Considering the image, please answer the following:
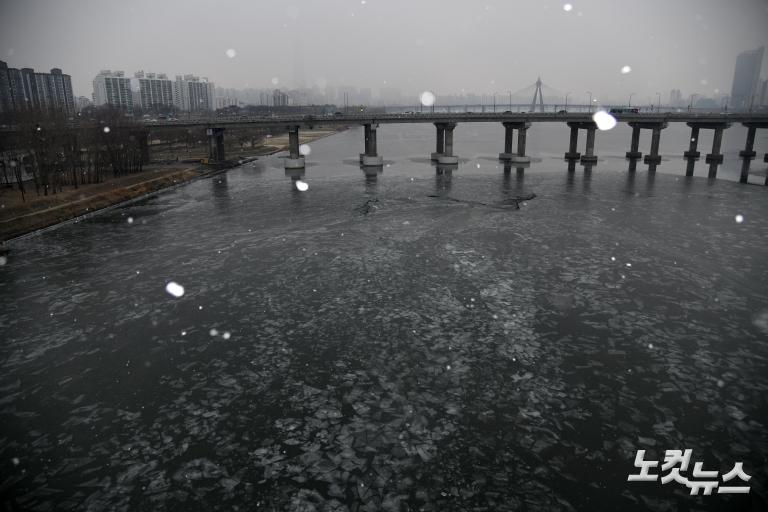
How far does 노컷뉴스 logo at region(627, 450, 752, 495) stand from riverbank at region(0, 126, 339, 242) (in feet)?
146

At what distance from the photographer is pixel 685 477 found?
12.9 metres

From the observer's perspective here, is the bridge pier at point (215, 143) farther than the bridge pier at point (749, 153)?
Yes

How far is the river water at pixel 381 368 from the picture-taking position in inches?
504

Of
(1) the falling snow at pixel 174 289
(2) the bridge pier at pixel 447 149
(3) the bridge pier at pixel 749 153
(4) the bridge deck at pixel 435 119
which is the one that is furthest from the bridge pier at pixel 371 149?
(1) the falling snow at pixel 174 289

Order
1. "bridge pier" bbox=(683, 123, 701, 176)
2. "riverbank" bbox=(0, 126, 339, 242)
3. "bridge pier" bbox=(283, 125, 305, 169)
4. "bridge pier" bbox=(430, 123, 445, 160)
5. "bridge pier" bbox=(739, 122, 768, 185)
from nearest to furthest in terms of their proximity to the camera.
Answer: "riverbank" bbox=(0, 126, 339, 242)
"bridge pier" bbox=(283, 125, 305, 169)
"bridge pier" bbox=(739, 122, 768, 185)
"bridge pier" bbox=(683, 123, 701, 176)
"bridge pier" bbox=(430, 123, 445, 160)

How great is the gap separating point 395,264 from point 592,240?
52.3 feet

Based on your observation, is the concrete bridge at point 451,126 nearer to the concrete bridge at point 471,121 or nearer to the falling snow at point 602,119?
the concrete bridge at point 471,121

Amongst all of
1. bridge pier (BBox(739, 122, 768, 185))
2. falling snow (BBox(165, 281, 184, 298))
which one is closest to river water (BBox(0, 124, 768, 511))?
falling snow (BBox(165, 281, 184, 298))

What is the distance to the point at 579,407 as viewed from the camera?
51.8ft

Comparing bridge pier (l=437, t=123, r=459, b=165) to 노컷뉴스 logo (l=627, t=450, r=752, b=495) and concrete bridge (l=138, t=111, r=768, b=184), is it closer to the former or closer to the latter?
concrete bridge (l=138, t=111, r=768, b=184)

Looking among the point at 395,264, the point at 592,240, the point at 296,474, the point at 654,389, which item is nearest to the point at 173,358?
the point at 296,474

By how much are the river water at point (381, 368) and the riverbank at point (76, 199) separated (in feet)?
12.3

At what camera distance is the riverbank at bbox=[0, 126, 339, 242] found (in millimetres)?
41281

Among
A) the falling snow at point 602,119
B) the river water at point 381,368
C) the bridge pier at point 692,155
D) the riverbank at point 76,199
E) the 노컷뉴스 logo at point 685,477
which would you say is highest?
the falling snow at point 602,119
